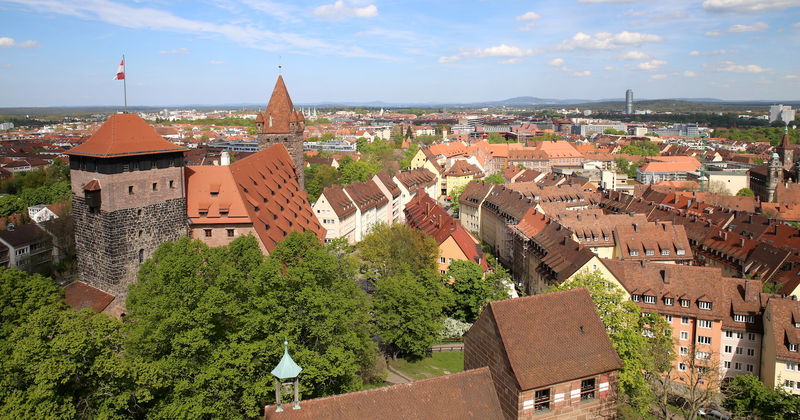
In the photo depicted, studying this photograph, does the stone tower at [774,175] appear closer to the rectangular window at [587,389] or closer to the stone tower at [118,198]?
the rectangular window at [587,389]

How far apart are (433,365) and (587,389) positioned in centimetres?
2112

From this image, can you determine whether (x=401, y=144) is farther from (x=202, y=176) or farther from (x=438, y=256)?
(x=202, y=176)

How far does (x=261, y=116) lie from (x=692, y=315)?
4838cm

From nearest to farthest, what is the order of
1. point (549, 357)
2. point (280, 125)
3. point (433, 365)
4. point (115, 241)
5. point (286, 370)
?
point (286, 370), point (549, 357), point (115, 241), point (433, 365), point (280, 125)

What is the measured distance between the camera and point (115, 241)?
1549 inches

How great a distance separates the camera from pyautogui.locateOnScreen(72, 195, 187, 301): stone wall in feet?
129

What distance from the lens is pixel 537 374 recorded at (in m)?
23.9

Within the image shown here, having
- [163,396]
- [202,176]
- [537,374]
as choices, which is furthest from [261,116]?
[537,374]

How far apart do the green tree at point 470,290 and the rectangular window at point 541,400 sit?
2616cm

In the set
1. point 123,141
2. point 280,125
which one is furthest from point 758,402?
point 280,125

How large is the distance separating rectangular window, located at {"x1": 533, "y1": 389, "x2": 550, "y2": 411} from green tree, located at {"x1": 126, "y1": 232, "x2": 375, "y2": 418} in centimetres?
926

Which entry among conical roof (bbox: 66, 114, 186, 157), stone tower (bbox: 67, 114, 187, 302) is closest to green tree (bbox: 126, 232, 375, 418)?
stone tower (bbox: 67, 114, 187, 302)

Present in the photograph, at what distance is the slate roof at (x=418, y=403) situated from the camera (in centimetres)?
2042

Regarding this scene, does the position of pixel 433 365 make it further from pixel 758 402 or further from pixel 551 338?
pixel 551 338
